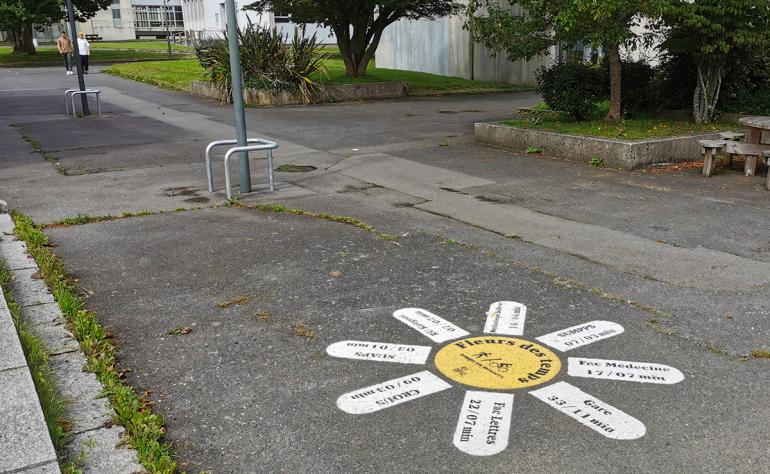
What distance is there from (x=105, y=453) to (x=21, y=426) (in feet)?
1.35

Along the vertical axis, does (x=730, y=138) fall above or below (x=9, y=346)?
above

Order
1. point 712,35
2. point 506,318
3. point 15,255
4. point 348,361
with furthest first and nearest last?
point 712,35, point 15,255, point 506,318, point 348,361

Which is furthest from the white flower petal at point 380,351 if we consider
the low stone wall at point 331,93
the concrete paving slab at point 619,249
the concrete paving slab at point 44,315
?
the low stone wall at point 331,93

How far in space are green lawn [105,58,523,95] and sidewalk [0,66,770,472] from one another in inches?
493

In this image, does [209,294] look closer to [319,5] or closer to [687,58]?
[687,58]

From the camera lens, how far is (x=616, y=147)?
10742 mm

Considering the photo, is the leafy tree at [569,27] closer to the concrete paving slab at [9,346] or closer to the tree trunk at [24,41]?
the concrete paving slab at [9,346]

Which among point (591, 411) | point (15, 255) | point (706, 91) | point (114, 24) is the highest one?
point (114, 24)

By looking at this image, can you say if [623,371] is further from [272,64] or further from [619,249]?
[272,64]

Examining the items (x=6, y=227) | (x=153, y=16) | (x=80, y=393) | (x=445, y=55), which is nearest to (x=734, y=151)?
(x=6, y=227)

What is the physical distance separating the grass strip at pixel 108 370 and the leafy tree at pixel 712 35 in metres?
8.77

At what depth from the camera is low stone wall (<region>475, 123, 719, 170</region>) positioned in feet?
35.0

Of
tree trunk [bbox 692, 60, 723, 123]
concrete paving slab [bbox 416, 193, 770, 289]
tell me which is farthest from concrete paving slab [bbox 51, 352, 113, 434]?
tree trunk [bbox 692, 60, 723, 123]

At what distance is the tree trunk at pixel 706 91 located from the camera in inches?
493
